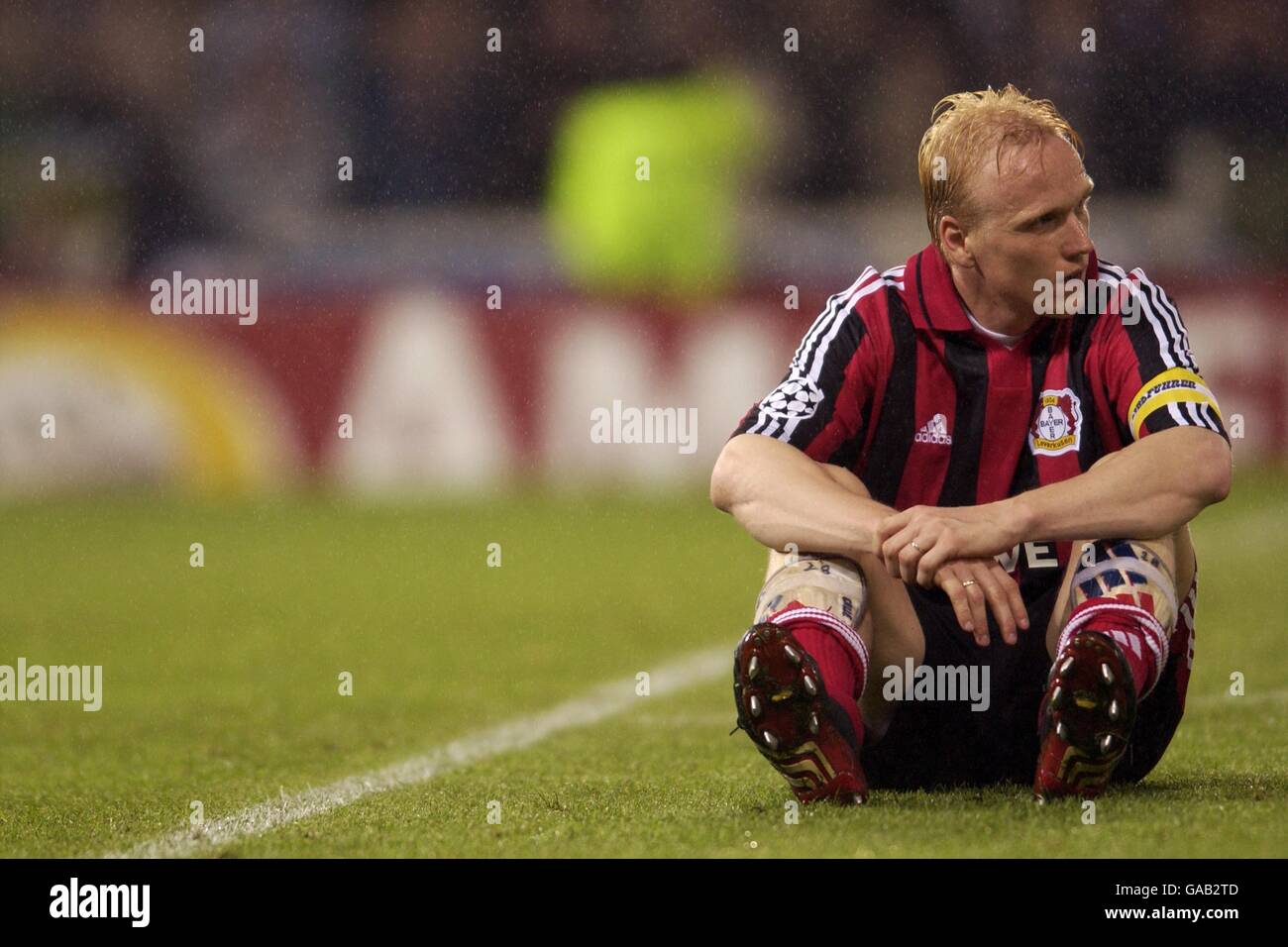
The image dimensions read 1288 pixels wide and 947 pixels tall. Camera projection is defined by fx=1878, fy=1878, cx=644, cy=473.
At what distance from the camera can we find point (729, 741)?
4.31 metres

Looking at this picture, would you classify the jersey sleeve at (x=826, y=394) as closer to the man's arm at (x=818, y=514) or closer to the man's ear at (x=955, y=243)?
the man's arm at (x=818, y=514)

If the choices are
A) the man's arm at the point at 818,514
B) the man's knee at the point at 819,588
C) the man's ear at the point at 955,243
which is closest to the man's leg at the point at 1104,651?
the man's arm at the point at 818,514

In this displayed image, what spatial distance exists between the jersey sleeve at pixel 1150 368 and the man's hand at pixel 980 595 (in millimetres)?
377

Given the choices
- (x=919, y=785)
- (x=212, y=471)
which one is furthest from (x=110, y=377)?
(x=919, y=785)

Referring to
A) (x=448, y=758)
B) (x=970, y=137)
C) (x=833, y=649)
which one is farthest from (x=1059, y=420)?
(x=448, y=758)

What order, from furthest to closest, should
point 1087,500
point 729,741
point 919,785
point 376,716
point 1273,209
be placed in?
1. point 1273,209
2. point 376,716
3. point 729,741
4. point 919,785
5. point 1087,500

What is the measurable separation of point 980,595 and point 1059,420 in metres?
0.47

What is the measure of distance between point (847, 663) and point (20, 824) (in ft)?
5.04

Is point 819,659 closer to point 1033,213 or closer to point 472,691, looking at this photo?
point 1033,213

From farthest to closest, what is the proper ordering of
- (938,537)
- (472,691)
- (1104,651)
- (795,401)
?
(472,691), (795,401), (938,537), (1104,651)

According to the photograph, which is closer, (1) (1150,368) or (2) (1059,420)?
(1) (1150,368)

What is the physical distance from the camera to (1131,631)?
2.95 m

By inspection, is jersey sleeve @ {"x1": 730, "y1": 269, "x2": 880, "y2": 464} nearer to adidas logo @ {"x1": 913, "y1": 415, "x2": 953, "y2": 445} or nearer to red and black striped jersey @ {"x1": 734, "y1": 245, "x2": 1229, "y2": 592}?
red and black striped jersey @ {"x1": 734, "y1": 245, "x2": 1229, "y2": 592}
